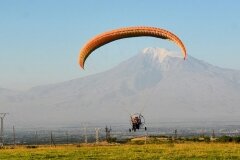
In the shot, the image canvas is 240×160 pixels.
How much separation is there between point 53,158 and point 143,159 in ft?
22.6

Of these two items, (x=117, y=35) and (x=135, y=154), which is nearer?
(x=117, y=35)

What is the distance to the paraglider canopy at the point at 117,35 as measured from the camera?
33.0 meters

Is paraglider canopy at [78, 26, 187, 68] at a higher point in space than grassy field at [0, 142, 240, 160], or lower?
higher

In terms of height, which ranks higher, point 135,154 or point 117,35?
point 117,35

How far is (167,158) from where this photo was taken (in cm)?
3556

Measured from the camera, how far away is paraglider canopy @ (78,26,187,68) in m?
33.0

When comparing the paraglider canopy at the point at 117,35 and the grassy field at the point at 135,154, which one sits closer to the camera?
the paraglider canopy at the point at 117,35

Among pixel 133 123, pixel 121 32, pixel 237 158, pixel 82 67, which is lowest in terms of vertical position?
pixel 237 158

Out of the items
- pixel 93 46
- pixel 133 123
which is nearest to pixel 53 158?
pixel 133 123

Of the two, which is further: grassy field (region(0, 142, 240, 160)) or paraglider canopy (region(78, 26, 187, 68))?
grassy field (region(0, 142, 240, 160))

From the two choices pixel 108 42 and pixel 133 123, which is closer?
pixel 108 42

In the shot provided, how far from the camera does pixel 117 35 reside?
1345 inches

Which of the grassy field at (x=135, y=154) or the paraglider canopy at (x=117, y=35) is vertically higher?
Result: the paraglider canopy at (x=117, y=35)

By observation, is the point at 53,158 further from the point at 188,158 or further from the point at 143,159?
the point at 188,158
